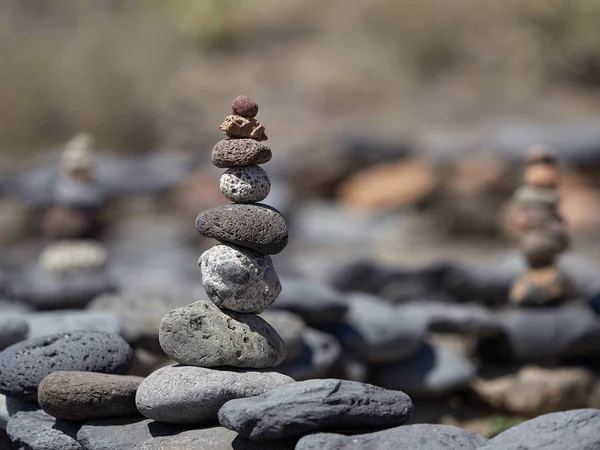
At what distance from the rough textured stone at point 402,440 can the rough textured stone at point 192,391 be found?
1.23 ft

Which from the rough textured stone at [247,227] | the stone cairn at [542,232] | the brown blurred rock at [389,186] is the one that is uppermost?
the brown blurred rock at [389,186]

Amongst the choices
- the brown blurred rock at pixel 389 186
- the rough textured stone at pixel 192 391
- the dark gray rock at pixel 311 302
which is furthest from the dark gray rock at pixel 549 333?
the brown blurred rock at pixel 389 186

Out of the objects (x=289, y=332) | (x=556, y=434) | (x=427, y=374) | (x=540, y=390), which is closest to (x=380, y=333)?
(x=427, y=374)

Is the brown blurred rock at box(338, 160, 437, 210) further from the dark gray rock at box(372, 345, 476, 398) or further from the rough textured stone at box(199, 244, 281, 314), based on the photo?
the rough textured stone at box(199, 244, 281, 314)

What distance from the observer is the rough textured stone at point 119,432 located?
3307mm

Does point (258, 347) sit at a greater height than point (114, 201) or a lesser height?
lesser

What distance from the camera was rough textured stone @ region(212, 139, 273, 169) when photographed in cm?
352

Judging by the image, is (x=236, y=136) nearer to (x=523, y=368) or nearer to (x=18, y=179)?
(x=523, y=368)

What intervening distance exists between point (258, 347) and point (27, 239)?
8.13 metres

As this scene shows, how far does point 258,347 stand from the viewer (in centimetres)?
348

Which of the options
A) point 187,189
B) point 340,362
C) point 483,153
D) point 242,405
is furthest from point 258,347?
point 483,153

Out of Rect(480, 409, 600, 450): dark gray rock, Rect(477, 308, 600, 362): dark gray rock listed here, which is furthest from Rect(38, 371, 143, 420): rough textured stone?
Rect(477, 308, 600, 362): dark gray rock

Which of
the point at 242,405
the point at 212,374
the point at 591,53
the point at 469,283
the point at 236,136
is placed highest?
the point at 591,53

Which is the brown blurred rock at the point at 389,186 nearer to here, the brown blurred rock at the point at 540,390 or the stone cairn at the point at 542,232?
the stone cairn at the point at 542,232
